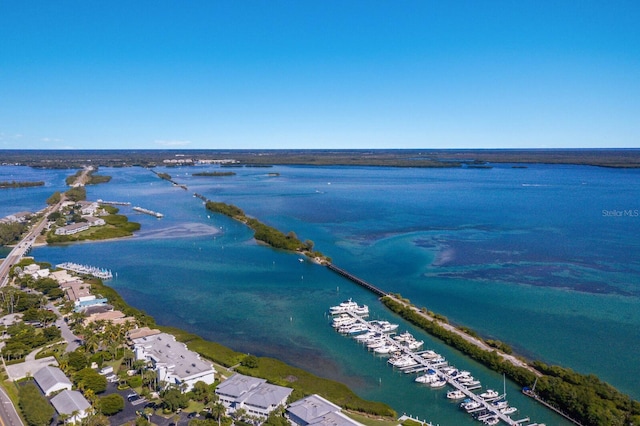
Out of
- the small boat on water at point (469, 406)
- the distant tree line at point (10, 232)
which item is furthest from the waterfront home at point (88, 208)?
the small boat on water at point (469, 406)

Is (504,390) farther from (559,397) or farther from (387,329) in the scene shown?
(387,329)

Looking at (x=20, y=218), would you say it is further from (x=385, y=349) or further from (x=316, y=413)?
(x=316, y=413)

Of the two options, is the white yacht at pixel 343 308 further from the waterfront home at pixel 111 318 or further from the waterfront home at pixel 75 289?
the waterfront home at pixel 75 289

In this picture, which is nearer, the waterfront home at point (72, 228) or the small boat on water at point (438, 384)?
the small boat on water at point (438, 384)

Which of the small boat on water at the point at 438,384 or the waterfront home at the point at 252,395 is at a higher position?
the waterfront home at the point at 252,395

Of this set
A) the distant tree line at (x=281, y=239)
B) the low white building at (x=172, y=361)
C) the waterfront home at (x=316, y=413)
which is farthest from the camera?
the distant tree line at (x=281, y=239)

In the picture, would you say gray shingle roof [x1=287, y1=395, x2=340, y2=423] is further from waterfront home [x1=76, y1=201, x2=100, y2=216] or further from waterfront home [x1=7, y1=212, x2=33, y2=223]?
waterfront home [x1=76, y1=201, x2=100, y2=216]
